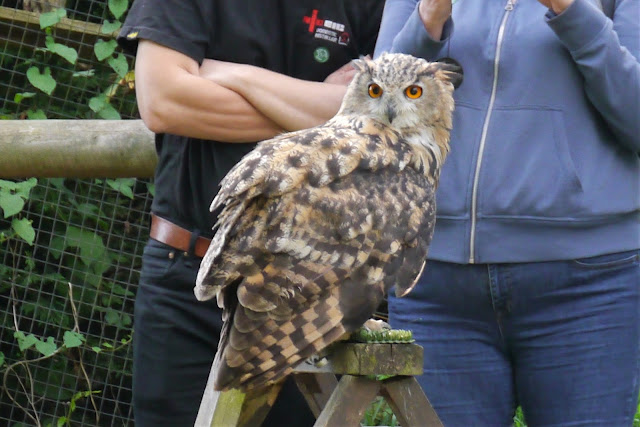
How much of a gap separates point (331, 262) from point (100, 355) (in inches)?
99.0

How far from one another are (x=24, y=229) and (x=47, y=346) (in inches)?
18.6

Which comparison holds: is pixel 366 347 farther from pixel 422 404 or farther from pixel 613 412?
pixel 613 412

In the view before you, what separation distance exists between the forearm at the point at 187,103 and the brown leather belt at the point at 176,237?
9.0 inches

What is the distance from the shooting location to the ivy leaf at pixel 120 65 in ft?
13.2

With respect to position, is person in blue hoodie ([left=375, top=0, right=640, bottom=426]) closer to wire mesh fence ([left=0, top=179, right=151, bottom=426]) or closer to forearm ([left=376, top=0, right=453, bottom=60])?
forearm ([left=376, top=0, right=453, bottom=60])

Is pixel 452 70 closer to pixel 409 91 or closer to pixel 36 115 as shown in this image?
pixel 409 91

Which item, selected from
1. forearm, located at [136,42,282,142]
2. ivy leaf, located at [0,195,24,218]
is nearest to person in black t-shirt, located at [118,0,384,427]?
forearm, located at [136,42,282,142]

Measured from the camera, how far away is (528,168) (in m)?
2.21

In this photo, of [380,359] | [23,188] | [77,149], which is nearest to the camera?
[380,359]

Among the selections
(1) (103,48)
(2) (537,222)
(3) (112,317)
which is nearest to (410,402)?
(2) (537,222)

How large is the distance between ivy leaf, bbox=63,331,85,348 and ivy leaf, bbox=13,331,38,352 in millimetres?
134

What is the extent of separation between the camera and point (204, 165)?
2.46 metres

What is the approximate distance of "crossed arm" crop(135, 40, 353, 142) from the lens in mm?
2365

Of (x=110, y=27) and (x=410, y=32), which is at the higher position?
(x=410, y=32)
